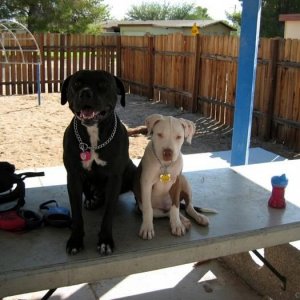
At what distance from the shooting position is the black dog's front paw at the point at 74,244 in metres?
2.44

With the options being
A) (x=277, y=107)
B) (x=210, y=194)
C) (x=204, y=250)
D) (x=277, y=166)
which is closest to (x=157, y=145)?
(x=204, y=250)

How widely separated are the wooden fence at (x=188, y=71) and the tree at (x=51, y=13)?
16.5m

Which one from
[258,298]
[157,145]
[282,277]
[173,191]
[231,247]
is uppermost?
[157,145]

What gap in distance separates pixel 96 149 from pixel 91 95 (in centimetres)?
31

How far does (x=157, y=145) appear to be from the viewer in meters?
2.57

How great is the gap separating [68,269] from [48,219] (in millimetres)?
588

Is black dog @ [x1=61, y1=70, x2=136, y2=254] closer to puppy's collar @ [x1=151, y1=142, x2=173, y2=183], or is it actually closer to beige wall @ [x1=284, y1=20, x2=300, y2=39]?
puppy's collar @ [x1=151, y1=142, x2=173, y2=183]

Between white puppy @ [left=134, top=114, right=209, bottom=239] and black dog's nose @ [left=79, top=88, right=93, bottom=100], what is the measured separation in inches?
16.3

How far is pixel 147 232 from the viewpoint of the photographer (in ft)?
8.67

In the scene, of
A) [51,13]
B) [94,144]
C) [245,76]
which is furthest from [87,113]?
[51,13]

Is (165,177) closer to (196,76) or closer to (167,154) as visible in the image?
(167,154)

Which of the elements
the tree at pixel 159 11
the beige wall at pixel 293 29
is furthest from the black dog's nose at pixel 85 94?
the tree at pixel 159 11

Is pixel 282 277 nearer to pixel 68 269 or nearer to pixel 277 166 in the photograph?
pixel 277 166

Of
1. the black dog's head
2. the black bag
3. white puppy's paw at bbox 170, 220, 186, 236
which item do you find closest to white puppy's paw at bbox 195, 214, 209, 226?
white puppy's paw at bbox 170, 220, 186, 236
